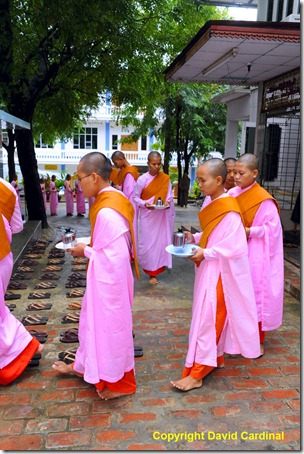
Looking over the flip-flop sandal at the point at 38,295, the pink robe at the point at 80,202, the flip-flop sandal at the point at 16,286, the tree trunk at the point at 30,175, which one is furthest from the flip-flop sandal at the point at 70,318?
Result: the pink robe at the point at 80,202

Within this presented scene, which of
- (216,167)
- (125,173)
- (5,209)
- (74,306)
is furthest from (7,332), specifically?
(125,173)

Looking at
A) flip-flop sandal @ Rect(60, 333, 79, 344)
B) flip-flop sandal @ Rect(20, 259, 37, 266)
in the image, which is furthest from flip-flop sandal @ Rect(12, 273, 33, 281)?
flip-flop sandal @ Rect(60, 333, 79, 344)

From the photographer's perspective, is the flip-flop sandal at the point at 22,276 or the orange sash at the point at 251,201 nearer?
the orange sash at the point at 251,201

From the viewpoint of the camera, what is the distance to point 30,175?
10.6 meters

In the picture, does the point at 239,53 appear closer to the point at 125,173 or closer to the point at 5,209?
the point at 125,173

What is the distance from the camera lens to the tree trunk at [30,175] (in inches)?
410

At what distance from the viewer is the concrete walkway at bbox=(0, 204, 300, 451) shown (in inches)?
107

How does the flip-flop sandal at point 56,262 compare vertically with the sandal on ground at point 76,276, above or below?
below

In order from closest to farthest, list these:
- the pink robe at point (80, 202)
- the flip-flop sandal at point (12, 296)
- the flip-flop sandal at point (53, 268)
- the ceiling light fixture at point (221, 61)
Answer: the flip-flop sandal at point (12, 296) < the ceiling light fixture at point (221, 61) < the flip-flop sandal at point (53, 268) < the pink robe at point (80, 202)

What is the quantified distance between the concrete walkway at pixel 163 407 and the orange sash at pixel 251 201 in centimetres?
137

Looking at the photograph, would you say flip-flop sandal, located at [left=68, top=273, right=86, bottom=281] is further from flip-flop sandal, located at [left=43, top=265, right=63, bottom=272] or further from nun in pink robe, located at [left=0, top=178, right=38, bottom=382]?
nun in pink robe, located at [left=0, top=178, right=38, bottom=382]

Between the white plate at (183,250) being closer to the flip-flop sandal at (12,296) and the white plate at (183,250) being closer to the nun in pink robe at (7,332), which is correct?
the nun in pink robe at (7,332)

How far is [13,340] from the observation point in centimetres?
341

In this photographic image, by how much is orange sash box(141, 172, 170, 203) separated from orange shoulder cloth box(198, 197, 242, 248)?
3070 millimetres
